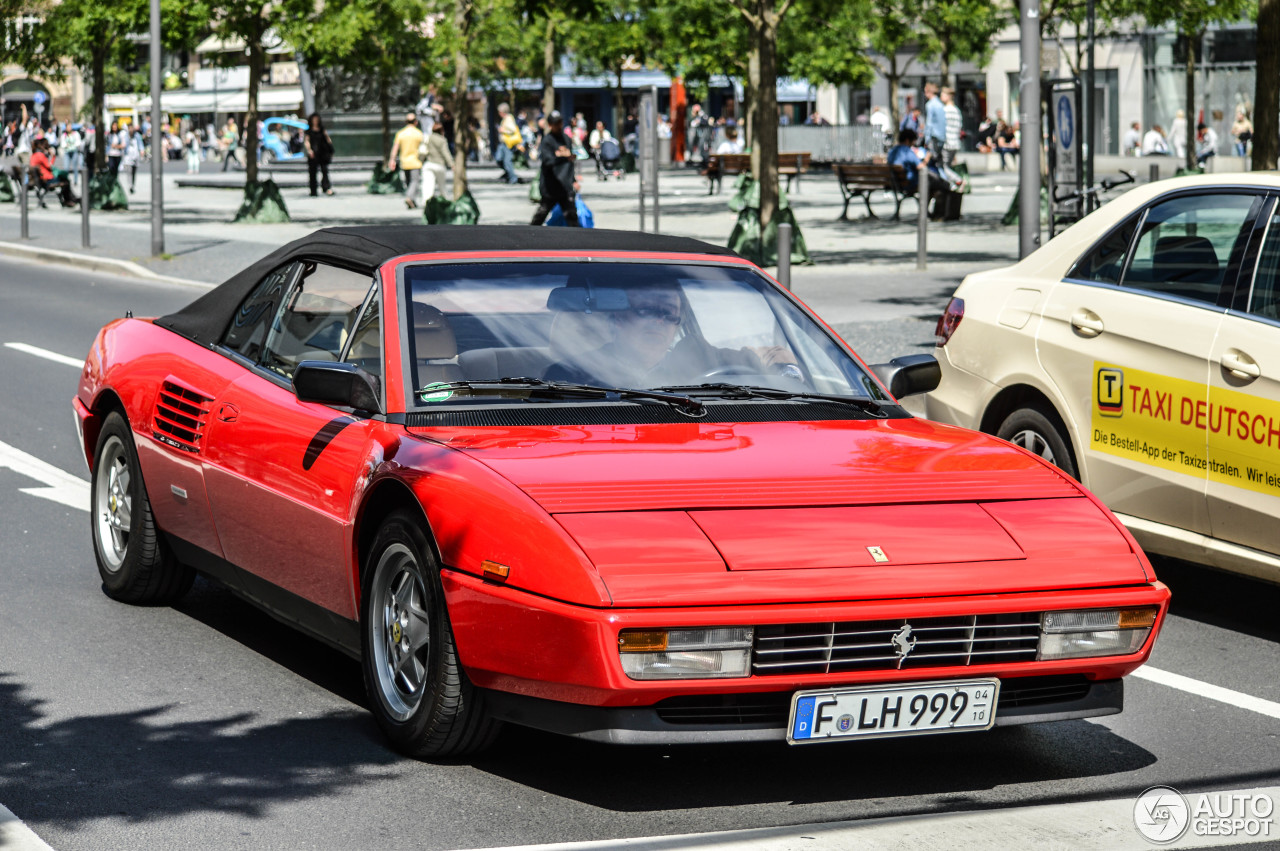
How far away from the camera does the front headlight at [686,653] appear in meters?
4.16

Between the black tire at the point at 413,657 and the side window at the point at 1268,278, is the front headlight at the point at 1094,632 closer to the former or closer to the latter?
the black tire at the point at 413,657

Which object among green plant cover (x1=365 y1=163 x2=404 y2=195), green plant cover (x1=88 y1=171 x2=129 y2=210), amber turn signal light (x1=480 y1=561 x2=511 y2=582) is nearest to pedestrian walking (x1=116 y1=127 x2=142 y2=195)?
green plant cover (x1=365 y1=163 x2=404 y2=195)

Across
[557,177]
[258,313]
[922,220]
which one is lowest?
[258,313]

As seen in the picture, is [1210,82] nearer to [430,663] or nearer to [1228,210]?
[1228,210]

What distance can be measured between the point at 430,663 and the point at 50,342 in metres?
12.2

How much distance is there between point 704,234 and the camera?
2736cm

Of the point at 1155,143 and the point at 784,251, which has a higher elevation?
the point at 1155,143

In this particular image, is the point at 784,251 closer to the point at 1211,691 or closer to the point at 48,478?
the point at 48,478

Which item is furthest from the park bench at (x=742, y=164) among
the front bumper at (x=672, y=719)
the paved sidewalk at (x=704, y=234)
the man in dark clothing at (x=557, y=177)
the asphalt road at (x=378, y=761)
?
the front bumper at (x=672, y=719)

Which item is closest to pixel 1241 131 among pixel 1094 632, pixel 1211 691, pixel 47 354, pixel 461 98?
pixel 461 98

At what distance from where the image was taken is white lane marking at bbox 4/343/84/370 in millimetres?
14505

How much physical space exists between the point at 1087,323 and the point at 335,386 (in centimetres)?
336

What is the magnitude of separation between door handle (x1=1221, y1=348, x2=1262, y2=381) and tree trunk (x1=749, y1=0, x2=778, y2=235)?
49.9ft

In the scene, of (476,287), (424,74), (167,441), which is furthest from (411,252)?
(424,74)
